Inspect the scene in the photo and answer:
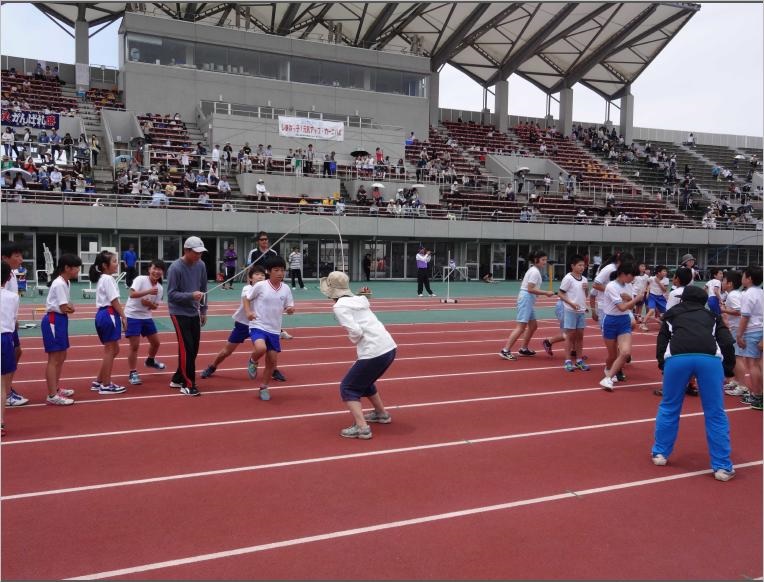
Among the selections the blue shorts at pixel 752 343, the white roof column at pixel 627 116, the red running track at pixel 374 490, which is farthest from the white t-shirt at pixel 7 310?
the white roof column at pixel 627 116

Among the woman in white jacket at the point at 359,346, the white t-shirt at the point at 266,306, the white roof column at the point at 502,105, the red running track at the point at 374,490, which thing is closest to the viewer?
the red running track at the point at 374,490

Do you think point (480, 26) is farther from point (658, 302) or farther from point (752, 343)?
point (752, 343)

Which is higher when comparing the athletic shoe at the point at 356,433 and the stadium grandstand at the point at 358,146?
the stadium grandstand at the point at 358,146

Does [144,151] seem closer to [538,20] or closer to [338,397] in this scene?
[338,397]

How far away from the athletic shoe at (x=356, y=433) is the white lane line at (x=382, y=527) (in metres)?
2.04

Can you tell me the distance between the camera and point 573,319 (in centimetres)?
1079

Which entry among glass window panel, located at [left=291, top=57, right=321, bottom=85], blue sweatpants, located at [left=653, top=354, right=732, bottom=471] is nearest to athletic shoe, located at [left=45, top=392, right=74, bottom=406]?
blue sweatpants, located at [left=653, top=354, right=732, bottom=471]

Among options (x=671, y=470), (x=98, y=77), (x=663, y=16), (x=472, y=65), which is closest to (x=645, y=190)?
(x=663, y=16)

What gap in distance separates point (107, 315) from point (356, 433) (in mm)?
4060

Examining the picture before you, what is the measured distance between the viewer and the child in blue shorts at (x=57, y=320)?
25.8ft

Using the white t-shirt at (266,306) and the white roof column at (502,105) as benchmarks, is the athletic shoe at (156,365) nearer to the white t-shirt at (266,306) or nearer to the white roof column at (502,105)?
the white t-shirt at (266,306)

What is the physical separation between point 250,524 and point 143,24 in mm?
42927

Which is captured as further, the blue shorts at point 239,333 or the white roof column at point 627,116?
the white roof column at point 627,116

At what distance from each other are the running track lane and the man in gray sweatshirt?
2435 millimetres
